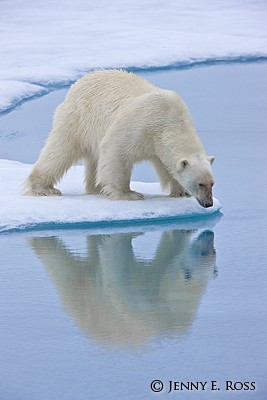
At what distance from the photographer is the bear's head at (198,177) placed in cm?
534

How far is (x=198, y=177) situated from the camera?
17.6 ft

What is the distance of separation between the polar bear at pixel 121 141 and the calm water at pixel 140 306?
14.5 inches

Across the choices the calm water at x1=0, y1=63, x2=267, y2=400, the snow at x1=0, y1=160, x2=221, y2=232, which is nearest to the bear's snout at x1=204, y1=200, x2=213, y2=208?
the calm water at x1=0, y1=63, x2=267, y2=400

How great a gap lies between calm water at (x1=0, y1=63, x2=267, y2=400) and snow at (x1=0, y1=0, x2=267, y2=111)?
168 inches

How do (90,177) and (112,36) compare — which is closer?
(90,177)

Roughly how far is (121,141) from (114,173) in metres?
0.20

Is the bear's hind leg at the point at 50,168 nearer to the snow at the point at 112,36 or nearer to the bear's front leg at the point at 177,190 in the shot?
the bear's front leg at the point at 177,190

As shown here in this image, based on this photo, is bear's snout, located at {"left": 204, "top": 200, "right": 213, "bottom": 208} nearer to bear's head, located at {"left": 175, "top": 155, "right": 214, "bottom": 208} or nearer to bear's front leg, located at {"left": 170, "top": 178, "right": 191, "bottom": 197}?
bear's head, located at {"left": 175, "top": 155, "right": 214, "bottom": 208}

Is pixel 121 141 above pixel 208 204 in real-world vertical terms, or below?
above

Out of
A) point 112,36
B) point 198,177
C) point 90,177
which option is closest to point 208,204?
point 198,177

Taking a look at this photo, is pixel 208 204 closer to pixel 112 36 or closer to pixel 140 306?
pixel 140 306

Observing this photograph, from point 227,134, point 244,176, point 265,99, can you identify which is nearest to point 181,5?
point 265,99

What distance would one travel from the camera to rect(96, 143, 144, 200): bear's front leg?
18.6 ft

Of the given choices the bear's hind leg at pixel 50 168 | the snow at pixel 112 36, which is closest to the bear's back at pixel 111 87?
the bear's hind leg at pixel 50 168
